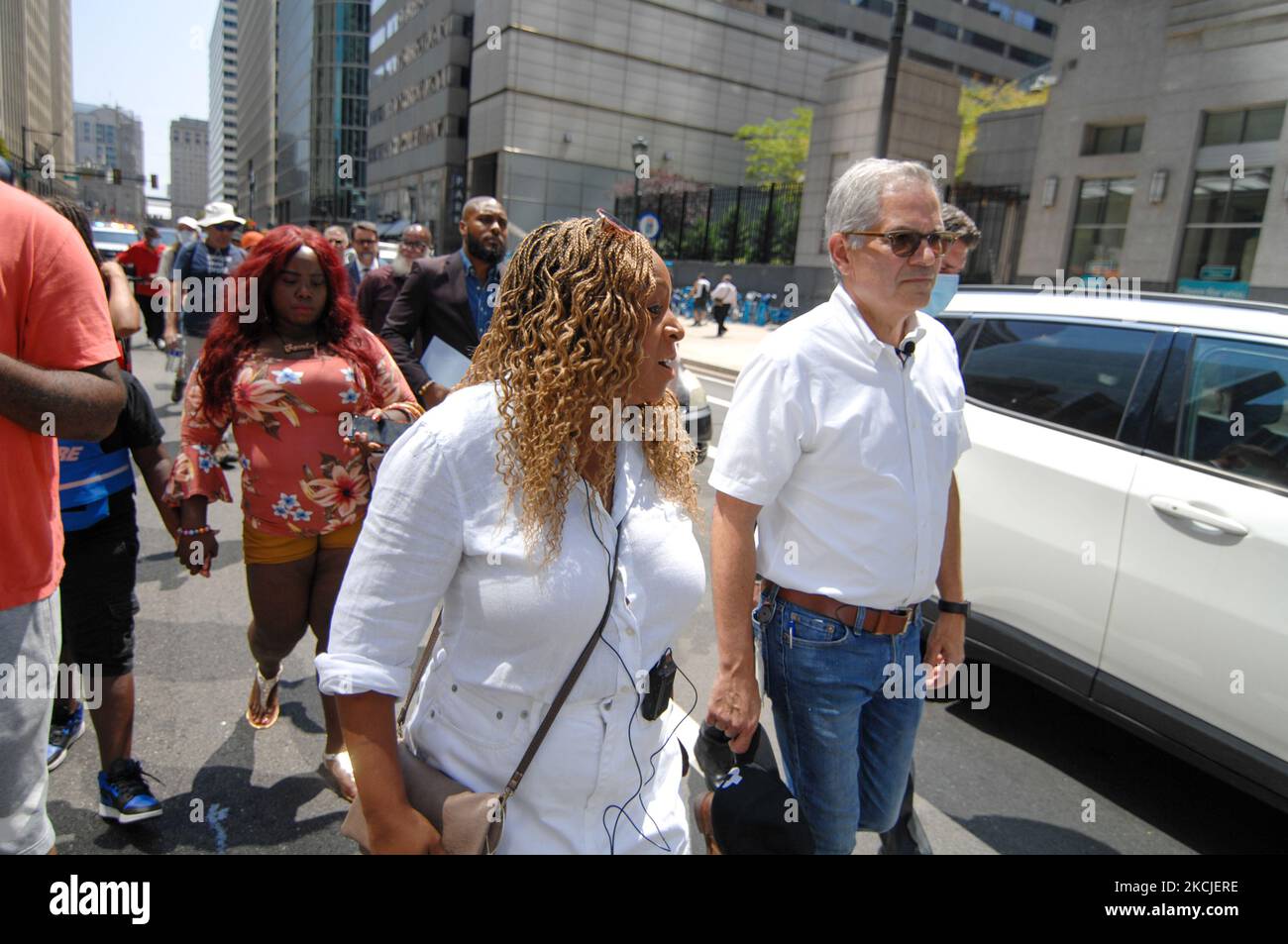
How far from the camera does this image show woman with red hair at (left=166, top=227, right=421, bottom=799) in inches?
119

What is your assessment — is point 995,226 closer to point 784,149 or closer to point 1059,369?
point 784,149

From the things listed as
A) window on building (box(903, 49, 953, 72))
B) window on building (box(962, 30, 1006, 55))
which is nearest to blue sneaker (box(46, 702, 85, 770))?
window on building (box(903, 49, 953, 72))

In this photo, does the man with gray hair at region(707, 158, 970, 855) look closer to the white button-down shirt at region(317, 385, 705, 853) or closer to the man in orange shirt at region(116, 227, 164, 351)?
the white button-down shirt at region(317, 385, 705, 853)

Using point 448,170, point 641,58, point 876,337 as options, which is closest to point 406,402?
point 876,337

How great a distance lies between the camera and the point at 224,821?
290 centimetres

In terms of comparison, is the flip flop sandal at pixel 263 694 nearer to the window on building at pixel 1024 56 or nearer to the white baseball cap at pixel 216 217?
the white baseball cap at pixel 216 217

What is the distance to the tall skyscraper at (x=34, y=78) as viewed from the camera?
3150 inches

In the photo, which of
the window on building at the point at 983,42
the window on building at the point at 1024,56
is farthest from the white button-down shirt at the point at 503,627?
the window on building at the point at 1024,56

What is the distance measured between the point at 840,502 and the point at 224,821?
236cm

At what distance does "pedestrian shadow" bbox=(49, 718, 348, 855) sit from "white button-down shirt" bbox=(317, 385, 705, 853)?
145 cm

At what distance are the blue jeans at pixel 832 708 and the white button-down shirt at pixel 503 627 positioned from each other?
67cm

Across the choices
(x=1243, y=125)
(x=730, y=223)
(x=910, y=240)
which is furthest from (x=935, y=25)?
(x=910, y=240)

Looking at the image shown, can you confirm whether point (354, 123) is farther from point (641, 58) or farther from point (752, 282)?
point (752, 282)

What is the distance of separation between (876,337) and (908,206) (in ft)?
1.09
